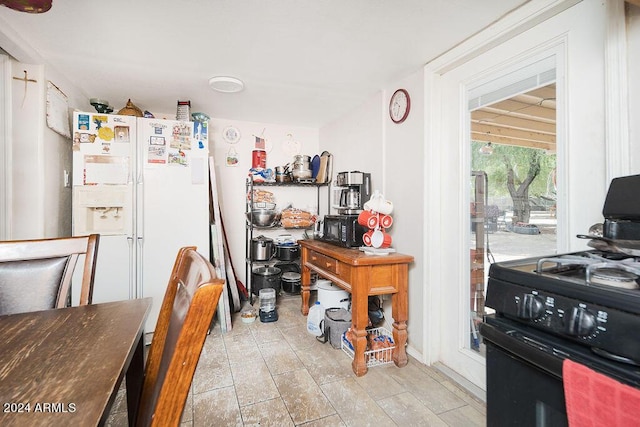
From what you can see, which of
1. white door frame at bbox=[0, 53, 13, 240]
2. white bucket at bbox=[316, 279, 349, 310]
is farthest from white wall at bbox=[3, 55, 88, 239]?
white bucket at bbox=[316, 279, 349, 310]

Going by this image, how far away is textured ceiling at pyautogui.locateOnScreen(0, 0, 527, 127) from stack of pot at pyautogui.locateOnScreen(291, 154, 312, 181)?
88 cm

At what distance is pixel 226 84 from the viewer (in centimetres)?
242

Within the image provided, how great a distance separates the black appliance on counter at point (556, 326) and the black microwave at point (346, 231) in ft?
4.65

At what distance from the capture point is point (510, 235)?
1709mm

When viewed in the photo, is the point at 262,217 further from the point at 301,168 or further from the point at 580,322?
the point at 580,322

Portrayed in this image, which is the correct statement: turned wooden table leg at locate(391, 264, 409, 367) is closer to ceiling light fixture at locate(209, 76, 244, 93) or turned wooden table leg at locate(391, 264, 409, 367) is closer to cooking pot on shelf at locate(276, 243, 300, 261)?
cooking pot on shelf at locate(276, 243, 300, 261)

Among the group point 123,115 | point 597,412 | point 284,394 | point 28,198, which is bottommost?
point 284,394

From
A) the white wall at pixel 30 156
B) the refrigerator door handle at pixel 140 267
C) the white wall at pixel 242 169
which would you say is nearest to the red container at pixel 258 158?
the white wall at pixel 242 169

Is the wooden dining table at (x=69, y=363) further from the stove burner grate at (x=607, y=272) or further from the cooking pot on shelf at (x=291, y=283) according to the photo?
the cooking pot on shelf at (x=291, y=283)

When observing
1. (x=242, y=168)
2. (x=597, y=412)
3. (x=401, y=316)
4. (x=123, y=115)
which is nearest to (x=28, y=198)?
(x=123, y=115)

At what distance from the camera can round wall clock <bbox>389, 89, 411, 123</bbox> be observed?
2.27 meters

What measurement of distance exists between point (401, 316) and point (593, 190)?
4.29 ft

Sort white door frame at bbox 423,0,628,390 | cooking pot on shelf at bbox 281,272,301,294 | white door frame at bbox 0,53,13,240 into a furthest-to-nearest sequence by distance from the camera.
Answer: cooking pot on shelf at bbox 281,272,301,294 → white door frame at bbox 0,53,13,240 → white door frame at bbox 423,0,628,390

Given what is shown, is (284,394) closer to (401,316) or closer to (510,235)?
(401,316)
